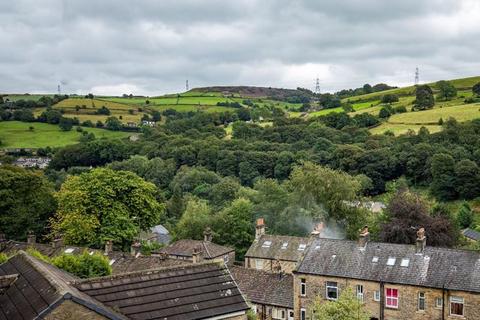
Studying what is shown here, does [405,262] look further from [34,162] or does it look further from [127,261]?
[34,162]

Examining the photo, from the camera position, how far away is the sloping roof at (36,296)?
15664 millimetres

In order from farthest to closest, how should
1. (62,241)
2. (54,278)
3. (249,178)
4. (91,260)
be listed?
(249,178), (62,241), (91,260), (54,278)

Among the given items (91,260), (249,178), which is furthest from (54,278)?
(249,178)

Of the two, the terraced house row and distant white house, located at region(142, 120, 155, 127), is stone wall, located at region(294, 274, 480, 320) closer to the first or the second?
the terraced house row

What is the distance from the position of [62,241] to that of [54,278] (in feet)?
126

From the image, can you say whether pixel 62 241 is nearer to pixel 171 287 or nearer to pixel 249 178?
pixel 171 287

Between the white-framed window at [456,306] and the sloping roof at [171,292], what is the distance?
1954cm

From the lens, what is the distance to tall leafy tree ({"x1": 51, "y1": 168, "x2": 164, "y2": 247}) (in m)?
54.6

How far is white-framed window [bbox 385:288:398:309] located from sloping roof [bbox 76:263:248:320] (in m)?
19.0

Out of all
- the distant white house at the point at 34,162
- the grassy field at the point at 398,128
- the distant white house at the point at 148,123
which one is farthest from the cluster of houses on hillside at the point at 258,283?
the distant white house at the point at 148,123

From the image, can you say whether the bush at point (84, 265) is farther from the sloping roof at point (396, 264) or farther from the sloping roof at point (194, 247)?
the sloping roof at point (194, 247)

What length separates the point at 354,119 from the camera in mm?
135000

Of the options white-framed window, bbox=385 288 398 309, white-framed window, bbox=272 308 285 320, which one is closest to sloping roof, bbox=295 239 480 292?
white-framed window, bbox=385 288 398 309

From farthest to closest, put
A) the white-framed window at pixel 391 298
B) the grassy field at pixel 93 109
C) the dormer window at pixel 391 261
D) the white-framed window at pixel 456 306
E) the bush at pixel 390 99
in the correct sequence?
the grassy field at pixel 93 109, the bush at pixel 390 99, the dormer window at pixel 391 261, the white-framed window at pixel 391 298, the white-framed window at pixel 456 306
